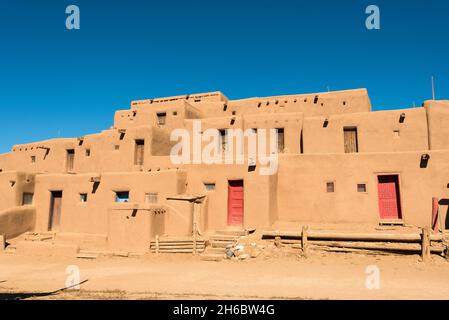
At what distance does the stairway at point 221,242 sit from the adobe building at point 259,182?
90 centimetres

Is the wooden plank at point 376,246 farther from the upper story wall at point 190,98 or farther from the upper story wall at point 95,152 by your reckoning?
the upper story wall at point 190,98

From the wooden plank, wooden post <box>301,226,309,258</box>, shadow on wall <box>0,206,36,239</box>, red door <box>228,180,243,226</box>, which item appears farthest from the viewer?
shadow on wall <box>0,206,36,239</box>

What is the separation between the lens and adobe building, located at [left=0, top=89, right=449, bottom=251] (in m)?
16.5

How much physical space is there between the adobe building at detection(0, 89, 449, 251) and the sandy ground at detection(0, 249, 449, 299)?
2.52 m

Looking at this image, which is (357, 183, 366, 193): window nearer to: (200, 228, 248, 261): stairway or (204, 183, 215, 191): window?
(200, 228, 248, 261): stairway

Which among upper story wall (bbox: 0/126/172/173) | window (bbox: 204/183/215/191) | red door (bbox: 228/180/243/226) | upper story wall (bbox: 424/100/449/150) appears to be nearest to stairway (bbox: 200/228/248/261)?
red door (bbox: 228/180/243/226)

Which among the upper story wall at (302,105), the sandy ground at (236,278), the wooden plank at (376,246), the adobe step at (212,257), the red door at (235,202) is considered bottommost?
the sandy ground at (236,278)

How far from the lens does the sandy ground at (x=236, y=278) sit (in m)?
Result: 9.12

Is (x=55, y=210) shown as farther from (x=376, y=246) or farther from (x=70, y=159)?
(x=376, y=246)

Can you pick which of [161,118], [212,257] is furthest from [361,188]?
[161,118]

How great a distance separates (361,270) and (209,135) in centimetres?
1348

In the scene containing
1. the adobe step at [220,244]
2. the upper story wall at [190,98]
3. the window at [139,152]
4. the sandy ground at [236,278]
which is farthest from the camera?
the upper story wall at [190,98]

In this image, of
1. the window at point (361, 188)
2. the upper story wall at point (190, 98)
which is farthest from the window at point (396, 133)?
the upper story wall at point (190, 98)
